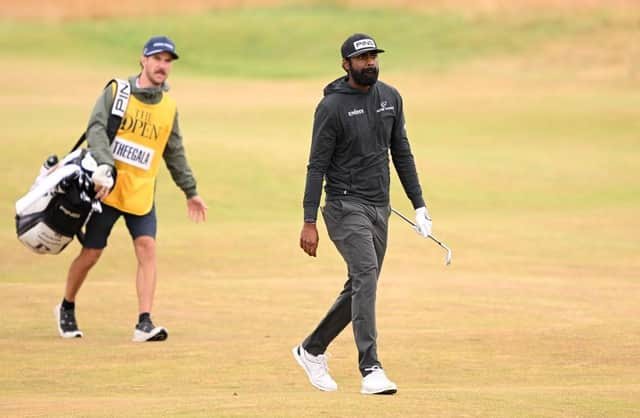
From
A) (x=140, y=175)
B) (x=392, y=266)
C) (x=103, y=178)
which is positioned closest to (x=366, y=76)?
(x=103, y=178)

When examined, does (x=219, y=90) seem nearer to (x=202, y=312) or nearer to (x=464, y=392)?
(x=202, y=312)

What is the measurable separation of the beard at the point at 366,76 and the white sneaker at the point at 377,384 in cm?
171

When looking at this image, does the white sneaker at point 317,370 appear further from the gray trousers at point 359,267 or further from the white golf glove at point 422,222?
the white golf glove at point 422,222

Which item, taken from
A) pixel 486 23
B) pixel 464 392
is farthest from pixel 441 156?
pixel 486 23

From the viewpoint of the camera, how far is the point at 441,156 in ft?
89.8

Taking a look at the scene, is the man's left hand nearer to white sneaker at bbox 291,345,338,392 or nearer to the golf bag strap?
the golf bag strap

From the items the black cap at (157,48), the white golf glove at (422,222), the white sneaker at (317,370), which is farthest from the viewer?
the black cap at (157,48)

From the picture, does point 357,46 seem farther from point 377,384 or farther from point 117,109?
point 117,109

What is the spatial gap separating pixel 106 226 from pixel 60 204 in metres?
0.72

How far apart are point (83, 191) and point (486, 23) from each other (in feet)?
138

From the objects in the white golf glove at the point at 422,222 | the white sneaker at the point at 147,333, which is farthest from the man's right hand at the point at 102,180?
the white golf glove at the point at 422,222

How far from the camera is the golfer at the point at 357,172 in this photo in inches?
354

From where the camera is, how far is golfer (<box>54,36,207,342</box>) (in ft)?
37.9

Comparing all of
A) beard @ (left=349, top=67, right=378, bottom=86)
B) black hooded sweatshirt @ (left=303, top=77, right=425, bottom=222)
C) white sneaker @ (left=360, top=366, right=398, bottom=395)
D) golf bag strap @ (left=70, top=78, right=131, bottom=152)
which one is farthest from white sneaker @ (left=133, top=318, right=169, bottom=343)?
beard @ (left=349, top=67, right=378, bottom=86)
